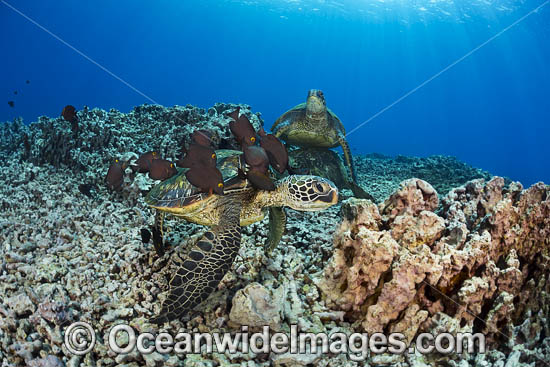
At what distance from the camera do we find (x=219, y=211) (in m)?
3.12

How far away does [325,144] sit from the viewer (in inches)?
280

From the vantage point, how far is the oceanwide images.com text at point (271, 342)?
2.12 m

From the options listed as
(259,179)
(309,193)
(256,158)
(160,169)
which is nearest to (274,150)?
(256,158)

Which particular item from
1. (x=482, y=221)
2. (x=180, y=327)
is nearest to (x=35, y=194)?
(x=180, y=327)

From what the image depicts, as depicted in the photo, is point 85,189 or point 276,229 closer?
point 276,229

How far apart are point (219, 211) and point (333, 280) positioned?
1369 millimetres

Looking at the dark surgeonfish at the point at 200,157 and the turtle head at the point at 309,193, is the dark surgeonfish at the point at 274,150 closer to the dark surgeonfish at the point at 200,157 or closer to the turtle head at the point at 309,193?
the turtle head at the point at 309,193

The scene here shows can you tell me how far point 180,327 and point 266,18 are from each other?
311ft

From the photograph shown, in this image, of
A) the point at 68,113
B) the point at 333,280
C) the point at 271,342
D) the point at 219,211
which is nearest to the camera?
the point at 271,342

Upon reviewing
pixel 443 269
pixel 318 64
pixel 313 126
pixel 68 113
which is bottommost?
pixel 443 269

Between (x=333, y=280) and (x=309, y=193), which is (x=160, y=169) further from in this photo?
(x=333, y=280)

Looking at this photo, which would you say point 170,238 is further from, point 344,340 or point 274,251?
point 344,340

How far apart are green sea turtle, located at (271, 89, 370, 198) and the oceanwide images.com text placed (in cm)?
464

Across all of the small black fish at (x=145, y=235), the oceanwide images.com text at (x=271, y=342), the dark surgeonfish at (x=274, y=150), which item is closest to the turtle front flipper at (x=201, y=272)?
the oceanwide images.com text at (x=271, y=342)
